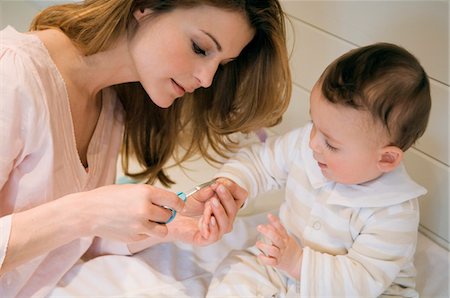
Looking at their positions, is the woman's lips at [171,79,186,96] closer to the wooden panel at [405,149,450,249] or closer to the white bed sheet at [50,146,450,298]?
the white bed sheet at [50,146,450,298]

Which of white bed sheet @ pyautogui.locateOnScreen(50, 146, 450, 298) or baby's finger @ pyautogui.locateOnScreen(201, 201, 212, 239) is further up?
baby's finger @ pyautogui.locateOnScreen(201, 201, 212, 239)

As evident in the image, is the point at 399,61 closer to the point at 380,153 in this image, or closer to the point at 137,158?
the point at 380,153

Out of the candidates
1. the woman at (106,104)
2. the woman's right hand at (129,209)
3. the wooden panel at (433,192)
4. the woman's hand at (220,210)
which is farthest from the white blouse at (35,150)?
the wooden panel at (433,192)

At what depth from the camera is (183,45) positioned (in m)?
1.01

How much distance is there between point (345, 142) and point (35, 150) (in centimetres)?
53

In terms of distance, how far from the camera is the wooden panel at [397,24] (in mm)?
1143

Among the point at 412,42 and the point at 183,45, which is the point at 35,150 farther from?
the point at 412,42

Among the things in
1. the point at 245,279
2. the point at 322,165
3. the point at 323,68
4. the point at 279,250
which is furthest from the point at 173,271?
the point at 323,68

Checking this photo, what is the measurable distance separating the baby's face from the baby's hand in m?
0.14

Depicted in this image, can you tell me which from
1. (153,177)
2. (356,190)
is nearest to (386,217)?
(356,190)

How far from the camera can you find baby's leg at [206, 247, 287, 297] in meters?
1.07

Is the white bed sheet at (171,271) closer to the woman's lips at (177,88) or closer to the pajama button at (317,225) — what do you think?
the pajama button at (317,225)

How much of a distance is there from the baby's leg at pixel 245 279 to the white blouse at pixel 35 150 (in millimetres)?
222

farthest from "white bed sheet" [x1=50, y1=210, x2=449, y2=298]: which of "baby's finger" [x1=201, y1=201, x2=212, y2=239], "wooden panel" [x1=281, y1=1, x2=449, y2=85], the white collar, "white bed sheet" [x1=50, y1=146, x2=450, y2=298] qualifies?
"wooden panel" [x1=281, y1=1, x2=449, y2=85]
